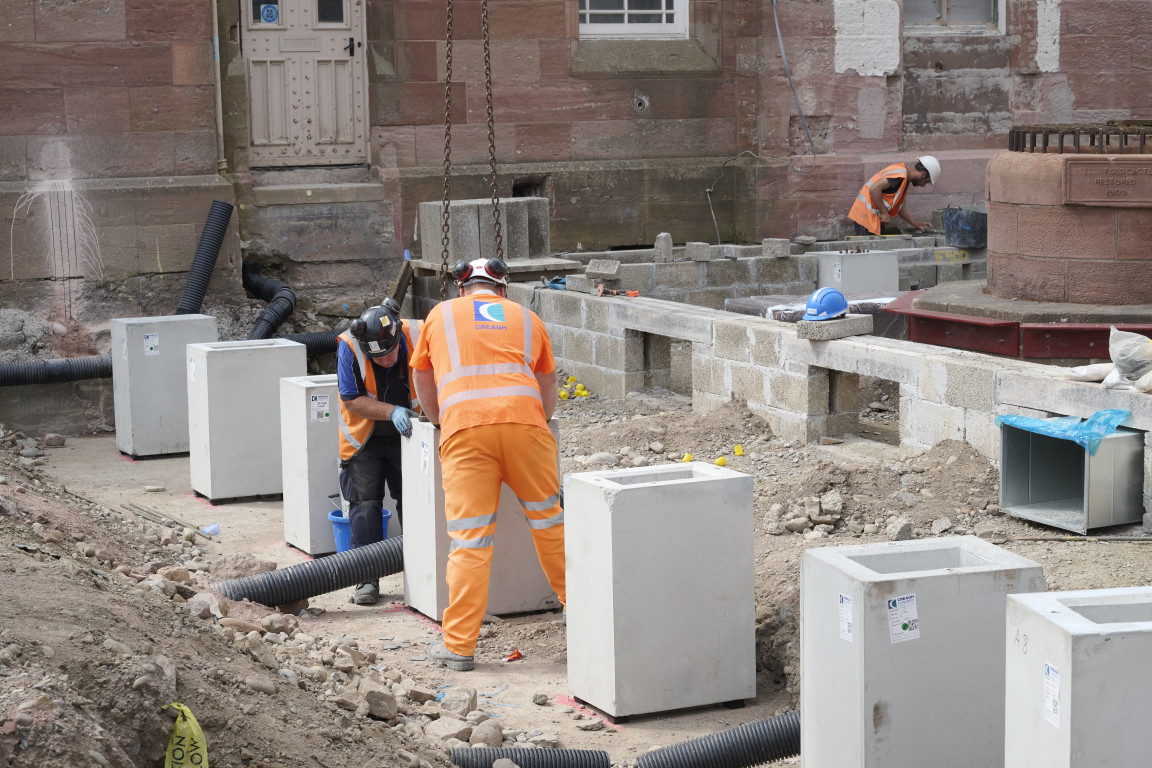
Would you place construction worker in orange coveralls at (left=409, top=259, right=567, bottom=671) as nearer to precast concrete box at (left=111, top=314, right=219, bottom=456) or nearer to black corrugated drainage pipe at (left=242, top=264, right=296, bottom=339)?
precast concrete box at (left=111, top=314, right=219, bottom=456)

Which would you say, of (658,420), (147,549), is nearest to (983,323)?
(658,420)

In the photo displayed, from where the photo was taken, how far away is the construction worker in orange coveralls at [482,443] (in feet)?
22.5

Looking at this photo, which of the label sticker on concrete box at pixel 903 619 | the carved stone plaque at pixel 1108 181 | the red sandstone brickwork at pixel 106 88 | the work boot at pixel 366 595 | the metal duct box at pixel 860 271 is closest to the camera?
the label sticker on concrete box at pixel 903 619

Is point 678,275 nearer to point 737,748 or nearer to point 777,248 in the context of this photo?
point 777,248

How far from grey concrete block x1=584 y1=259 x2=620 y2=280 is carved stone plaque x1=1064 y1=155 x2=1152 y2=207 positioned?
A: 162 inches

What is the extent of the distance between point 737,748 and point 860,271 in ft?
31.9

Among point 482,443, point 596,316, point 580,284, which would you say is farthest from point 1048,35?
point 482,443

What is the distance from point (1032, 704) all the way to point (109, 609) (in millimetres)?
3257

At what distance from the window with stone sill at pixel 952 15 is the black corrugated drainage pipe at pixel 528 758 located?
46.6ft

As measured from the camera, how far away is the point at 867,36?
17.2 meters

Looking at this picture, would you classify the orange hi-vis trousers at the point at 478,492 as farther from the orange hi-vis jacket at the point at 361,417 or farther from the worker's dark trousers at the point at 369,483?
the worker's dark trousers at the point at 369,483

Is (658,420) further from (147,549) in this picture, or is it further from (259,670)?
(259,670)

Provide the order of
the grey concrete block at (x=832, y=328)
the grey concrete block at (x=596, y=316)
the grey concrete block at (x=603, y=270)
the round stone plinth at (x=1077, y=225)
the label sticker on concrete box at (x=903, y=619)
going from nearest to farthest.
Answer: the label sticker on concrete box at (x=903, y=619), the grey concrete block at (x=832, y=328), the round stone plinth at (x=1077, y=225), the grey concrete block at (x=596, y=316), the grey concrete block at (x=603, y=270)

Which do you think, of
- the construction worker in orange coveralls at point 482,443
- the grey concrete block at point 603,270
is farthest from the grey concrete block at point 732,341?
the construction worker in orange coveralls at point 482,443
